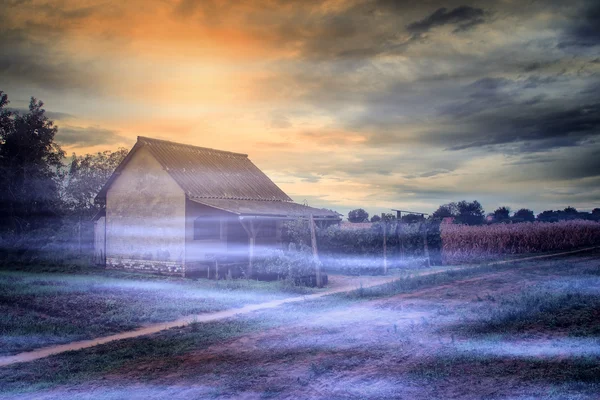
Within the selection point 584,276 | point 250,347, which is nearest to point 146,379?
point 250,347

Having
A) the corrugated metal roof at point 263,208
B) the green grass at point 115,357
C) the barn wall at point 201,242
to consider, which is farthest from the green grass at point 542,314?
the barn wall at point 201,242

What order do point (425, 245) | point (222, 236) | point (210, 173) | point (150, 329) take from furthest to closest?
point (210, 173) < point (425, 245) < point (222, 236) < point (150, 329)

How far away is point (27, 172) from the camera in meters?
37.2

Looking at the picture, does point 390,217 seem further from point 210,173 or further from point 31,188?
point 31,188

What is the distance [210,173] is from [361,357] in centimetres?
2229

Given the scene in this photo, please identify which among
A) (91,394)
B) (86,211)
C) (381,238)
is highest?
(86,211)

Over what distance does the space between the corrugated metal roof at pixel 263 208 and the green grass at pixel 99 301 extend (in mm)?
4035

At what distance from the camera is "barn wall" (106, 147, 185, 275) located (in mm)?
24562

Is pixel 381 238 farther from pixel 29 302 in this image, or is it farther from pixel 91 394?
pixel 91 394

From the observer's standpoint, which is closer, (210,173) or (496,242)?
(210,173)

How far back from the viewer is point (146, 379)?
26.2 ft

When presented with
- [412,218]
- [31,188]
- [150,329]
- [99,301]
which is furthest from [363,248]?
[31,188]

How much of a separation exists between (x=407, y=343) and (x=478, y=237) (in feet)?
87.9

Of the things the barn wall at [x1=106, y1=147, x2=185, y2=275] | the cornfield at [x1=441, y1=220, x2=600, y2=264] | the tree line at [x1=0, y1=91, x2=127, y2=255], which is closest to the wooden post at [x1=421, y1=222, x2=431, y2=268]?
the cornfield at [x1=441, y1=220, x2=600, y2=264]
